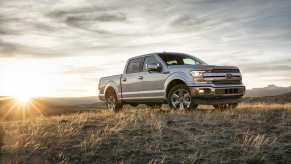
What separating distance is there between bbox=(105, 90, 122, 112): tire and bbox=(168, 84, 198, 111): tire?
308 centimetres

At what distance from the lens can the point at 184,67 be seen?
1205 centimetres

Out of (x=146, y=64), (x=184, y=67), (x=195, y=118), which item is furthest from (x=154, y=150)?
(x=146, y=64)

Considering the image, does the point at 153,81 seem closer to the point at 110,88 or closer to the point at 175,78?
the point at 175,78

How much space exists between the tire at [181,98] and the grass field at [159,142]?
6.31ft

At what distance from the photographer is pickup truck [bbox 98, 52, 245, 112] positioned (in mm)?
11680

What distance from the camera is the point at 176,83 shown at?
1245 cm

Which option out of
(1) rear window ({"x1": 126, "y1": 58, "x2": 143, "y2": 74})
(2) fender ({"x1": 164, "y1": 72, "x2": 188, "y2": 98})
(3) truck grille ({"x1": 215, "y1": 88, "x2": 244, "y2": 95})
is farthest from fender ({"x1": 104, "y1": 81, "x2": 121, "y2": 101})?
(3) truck grille ({"x1": 215, "y1": 88, "x2": 244, "y2": 95})

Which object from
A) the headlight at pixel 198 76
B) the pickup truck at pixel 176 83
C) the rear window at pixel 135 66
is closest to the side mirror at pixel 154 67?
the pickup truck at pixel 176 83

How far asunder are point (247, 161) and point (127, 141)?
7.70 ft

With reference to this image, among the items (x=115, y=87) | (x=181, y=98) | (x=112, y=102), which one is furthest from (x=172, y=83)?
(x=112, y=102)

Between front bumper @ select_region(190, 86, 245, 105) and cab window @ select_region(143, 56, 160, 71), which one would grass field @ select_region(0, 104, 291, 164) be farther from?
cab window @ select_region(143, 56, 160, 71)

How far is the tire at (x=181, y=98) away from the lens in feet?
38.9

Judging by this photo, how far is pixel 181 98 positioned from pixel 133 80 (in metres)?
2.38

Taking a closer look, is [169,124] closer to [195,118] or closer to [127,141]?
[195,118]
